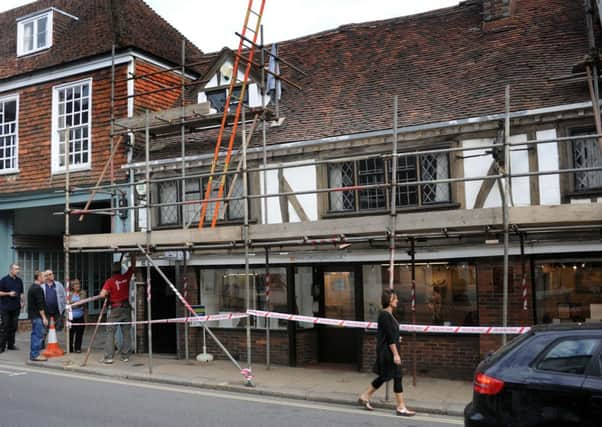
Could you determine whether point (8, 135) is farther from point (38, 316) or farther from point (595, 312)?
point (595, 312)

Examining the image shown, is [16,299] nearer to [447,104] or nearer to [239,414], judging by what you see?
[239,414]

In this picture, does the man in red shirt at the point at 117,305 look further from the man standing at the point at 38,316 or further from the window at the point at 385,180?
the window at the point at 385,180

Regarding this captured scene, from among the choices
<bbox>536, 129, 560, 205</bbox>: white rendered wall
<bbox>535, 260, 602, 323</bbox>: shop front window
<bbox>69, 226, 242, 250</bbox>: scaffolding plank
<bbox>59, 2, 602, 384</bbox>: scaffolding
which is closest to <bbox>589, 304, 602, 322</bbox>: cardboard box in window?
<bbox>535, 260, 602, 323</bbox>: shop front window

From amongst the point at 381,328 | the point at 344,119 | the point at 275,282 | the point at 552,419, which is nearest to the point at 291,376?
the point at 275,282

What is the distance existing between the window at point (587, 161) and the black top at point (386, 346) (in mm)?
4279

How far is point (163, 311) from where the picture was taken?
14.6 metres

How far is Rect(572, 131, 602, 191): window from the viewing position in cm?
1044

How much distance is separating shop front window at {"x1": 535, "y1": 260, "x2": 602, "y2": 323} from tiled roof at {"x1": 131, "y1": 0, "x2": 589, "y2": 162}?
2.73 metres

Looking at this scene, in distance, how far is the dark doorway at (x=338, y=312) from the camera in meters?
12.5

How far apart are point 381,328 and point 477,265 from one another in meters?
3.24

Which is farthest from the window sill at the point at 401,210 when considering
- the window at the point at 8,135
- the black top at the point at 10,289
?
the window at the point at 8,135

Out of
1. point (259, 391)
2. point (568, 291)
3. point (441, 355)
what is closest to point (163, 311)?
point (259, 391)

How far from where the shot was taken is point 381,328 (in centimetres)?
849

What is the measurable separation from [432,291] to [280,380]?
10.4 feet
